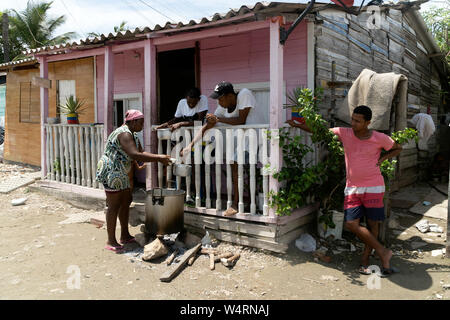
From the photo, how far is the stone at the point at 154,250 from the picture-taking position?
171 inches

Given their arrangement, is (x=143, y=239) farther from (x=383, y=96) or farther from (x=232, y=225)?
(x=383, y=96)

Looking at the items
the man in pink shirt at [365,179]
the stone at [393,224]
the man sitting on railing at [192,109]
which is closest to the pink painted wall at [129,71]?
the man sitting on railing at [192,109]

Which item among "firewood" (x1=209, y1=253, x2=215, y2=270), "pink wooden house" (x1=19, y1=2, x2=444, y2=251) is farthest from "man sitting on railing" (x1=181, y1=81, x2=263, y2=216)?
"firewood" (x1=209, y1=253, x2=215, y2=270)

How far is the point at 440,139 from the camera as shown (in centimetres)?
1224

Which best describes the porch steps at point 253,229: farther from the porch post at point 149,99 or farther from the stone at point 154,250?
the porch post at point 149,99

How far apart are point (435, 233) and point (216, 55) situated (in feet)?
15.9

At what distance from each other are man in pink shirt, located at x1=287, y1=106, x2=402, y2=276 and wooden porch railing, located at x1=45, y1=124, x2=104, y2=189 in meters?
4.54

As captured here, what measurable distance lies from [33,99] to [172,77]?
563cm

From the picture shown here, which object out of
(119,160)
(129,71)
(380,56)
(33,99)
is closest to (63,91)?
(33,99)

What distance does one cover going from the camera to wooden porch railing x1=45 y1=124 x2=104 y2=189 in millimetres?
6677

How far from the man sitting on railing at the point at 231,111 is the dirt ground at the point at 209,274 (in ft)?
3.33

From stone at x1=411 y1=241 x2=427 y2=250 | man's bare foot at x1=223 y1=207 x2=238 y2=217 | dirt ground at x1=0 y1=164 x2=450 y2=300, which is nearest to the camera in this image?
dirt ground at x1=0 y1=164 x2=450 y2=300

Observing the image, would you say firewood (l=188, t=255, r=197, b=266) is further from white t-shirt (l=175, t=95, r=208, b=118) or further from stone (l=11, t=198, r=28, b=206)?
stone (l=11, t=198, r=28, b=206)
